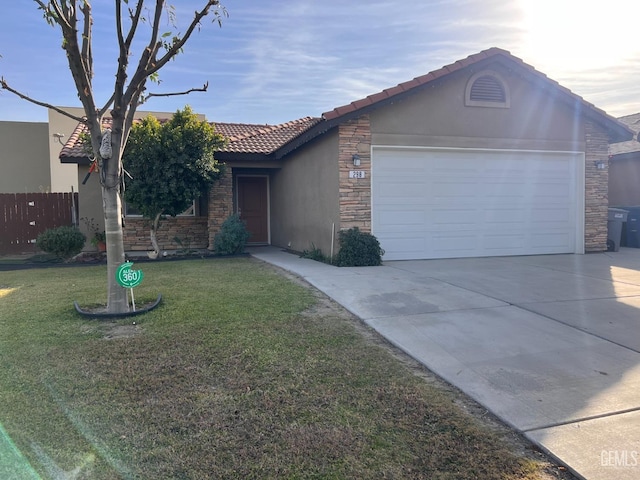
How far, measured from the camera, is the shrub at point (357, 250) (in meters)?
10.1

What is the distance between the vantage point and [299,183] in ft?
44.1

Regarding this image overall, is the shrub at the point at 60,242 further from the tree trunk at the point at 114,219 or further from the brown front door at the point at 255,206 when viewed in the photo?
the tree trunk at the point at 114,219

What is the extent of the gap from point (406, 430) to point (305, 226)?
987 centimetres

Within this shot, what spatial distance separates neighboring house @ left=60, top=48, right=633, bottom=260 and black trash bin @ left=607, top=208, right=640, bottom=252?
0.56 meters

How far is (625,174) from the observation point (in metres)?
16.3

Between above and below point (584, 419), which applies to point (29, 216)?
above

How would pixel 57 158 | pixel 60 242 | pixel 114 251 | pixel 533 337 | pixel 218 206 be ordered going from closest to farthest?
pixel 533 337, pixel 114 251, pixel 60 242, pixel 218 206, pixel 57 158

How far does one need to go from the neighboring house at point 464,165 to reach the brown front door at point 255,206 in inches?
138

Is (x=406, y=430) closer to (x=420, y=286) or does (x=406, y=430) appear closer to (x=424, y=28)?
(x=420, y=286)

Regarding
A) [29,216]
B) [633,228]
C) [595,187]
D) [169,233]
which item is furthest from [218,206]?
[633,228]

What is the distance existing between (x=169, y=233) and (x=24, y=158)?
54.4ft

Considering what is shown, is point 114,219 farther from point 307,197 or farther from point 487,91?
point 487,91

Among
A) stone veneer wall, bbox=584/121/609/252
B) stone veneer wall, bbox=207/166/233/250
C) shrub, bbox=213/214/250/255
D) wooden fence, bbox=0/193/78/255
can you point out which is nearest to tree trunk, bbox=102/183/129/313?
shrub, bbox=213/214/250/255

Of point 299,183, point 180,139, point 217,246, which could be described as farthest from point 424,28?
point 217,246
